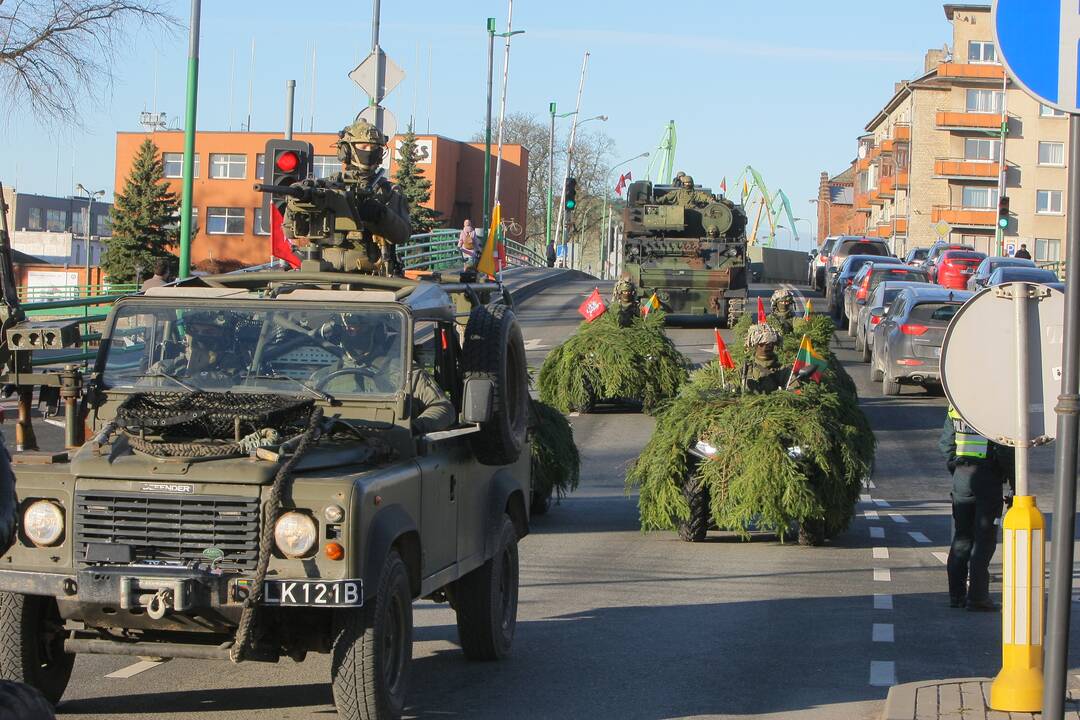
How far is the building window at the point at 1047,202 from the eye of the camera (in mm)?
89000

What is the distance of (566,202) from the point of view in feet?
140

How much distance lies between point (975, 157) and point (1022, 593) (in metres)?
90.2

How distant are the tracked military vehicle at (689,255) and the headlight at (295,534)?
1109 inches

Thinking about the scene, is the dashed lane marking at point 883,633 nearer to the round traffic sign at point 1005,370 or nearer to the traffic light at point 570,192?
the round traffic sign at point 1005,370

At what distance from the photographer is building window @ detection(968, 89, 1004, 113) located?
9269 cm

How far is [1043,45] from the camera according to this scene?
593 cm

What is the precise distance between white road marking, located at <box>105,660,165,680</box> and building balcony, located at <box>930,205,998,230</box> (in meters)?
86.8

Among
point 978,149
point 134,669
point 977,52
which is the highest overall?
point 977,52

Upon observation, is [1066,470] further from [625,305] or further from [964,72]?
[964,72]

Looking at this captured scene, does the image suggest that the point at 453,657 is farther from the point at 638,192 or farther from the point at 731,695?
the point at 638,192

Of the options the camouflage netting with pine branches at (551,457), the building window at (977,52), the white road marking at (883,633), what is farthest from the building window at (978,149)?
the white road marking at (883,633)

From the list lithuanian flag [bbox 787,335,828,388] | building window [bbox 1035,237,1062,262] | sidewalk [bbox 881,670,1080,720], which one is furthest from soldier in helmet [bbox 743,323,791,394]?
building window [bbox 1035,237,1062,262]

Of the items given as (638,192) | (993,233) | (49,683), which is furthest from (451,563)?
(993,233)

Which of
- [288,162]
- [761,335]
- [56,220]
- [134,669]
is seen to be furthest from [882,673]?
[56,220]
